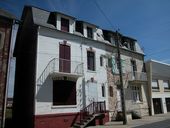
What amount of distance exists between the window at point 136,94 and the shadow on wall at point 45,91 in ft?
37.6

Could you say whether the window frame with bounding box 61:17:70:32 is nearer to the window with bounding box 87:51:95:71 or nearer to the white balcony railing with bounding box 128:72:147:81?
the window with bounding box 87:51:95:71

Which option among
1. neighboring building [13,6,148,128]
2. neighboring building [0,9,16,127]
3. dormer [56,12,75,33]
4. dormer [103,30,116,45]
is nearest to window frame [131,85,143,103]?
neighboring building [13,6,148,128]

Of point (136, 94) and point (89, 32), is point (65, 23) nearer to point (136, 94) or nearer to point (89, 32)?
point (89, 32)

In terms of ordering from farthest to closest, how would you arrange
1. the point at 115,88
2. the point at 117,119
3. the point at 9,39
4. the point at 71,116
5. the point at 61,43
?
1. the point at 115,88
2. the point at 117,119
3. the point at 61,43
4. the point at 71,116
5. the point at 9,39

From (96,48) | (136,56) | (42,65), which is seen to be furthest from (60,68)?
(136,56)

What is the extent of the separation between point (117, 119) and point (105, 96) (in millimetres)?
2663

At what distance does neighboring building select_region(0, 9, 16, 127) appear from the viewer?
14.1 m

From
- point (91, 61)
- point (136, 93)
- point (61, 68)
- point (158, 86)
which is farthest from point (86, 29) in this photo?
point (158, 86)

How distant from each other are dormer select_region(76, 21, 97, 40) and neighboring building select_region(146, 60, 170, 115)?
987cm

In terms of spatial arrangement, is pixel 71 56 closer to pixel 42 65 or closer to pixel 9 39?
pixel 42 65

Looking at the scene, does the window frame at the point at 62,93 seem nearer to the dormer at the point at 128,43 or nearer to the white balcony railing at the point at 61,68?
the white balcony railing at the point at 61,68

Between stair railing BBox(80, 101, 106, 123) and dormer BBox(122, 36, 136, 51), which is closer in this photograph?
stair railing BBox(80, 101, 106, 123)

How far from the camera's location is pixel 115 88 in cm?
2112

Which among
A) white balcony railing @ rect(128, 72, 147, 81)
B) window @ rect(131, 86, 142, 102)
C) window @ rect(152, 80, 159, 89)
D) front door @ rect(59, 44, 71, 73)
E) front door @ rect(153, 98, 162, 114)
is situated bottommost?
front door @ rect(153, 98, 162, 114)
